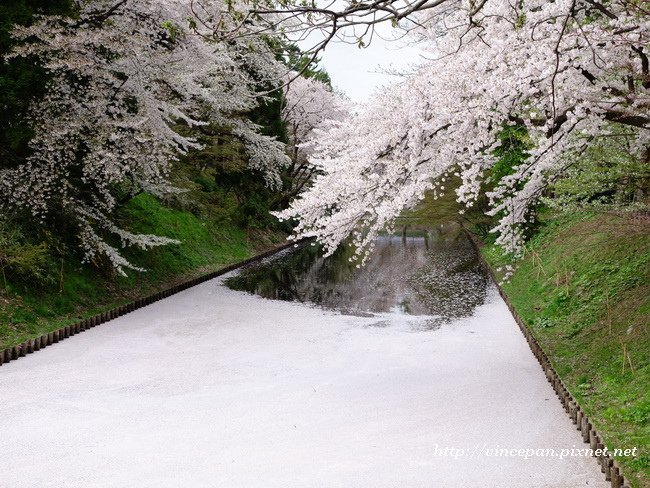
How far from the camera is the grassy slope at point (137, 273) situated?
876 centimetres

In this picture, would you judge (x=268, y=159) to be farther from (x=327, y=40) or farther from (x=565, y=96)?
(x=327, y=40)

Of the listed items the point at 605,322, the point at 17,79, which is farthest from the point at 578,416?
the point at 17,79

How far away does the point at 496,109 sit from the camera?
6270 millimetres

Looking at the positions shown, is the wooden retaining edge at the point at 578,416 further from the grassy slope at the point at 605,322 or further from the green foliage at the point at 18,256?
the green foliage at the point at 18,256

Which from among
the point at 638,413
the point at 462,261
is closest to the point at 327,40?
the point at 638,413

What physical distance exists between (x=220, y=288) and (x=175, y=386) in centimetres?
793

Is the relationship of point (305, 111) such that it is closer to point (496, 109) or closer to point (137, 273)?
point (137, 273)

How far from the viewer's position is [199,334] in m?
9.46

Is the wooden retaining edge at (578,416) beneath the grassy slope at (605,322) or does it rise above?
beneath

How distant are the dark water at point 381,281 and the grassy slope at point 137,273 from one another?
1.31 m

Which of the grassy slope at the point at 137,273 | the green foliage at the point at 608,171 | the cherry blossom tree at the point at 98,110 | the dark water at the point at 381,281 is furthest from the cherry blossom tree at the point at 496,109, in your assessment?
the dark water at the point at 381,281

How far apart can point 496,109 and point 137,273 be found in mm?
9170

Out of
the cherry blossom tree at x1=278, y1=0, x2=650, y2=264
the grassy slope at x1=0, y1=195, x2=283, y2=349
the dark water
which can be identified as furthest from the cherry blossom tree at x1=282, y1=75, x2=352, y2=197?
the cherry blossom tree at x1=278, y1=0, x2=650, y2=264

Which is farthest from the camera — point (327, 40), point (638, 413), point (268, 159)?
point (268, 159)
